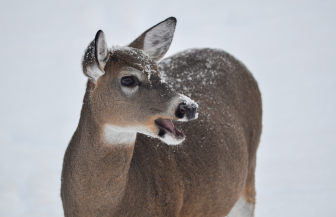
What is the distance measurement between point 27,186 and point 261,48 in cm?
784

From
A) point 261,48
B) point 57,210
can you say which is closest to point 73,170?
point 57,210

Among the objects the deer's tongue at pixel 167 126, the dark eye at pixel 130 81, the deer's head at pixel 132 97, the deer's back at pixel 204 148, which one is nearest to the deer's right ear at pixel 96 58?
the deer's head at pixel 132 97

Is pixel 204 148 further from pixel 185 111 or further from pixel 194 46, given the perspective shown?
pixel 194 46

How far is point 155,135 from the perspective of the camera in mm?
2416

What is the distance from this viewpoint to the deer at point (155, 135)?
2.41 m

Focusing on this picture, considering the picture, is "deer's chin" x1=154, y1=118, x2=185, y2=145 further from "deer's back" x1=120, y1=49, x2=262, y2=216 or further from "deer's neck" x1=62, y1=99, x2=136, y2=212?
"deer's back" x1=120, y1=49, x2=262, y2=216

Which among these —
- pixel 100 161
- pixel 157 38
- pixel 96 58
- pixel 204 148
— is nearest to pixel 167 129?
pixel 100 161

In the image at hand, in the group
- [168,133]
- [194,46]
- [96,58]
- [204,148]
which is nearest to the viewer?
[96,58]

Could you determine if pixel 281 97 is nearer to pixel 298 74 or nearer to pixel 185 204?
pixel 298 74

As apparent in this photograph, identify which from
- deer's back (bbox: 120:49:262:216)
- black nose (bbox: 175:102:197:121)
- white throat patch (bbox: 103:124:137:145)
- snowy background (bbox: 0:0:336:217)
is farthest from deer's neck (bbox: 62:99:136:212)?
snowy background (bbox: 0:0:336:217)

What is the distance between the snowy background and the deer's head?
8.86 ft

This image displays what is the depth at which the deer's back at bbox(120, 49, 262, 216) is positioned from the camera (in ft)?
9.71

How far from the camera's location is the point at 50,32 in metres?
9.62

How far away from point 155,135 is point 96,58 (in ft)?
2.13
